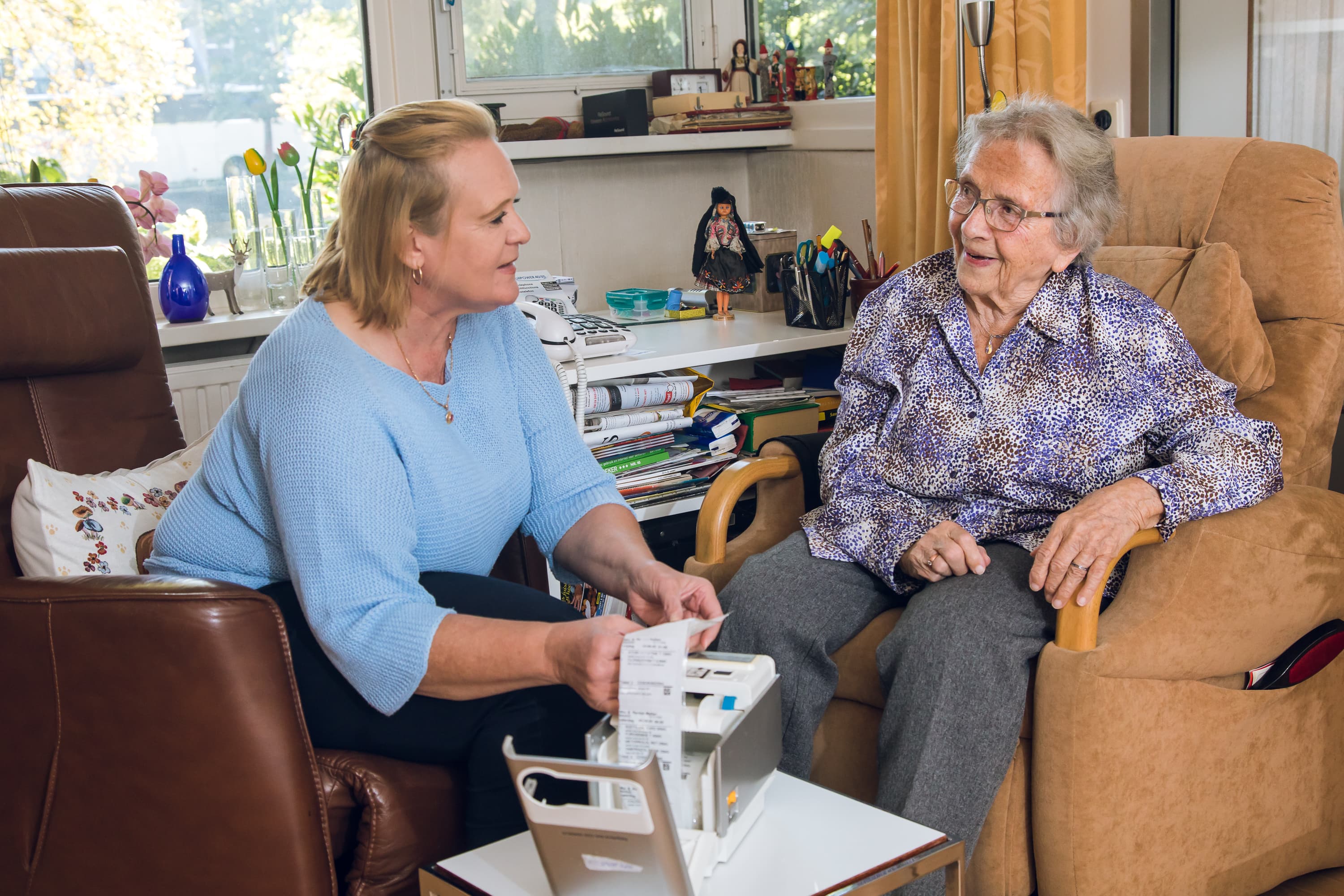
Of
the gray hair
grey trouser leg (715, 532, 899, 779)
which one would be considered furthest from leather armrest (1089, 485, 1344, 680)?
the gray hair

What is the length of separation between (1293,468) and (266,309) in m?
2.09

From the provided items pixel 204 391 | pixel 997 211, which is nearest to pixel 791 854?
pixel 997 211

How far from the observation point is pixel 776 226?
3.34m

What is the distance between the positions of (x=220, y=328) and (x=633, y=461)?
927 millimetres

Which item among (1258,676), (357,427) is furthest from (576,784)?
(1258,676)

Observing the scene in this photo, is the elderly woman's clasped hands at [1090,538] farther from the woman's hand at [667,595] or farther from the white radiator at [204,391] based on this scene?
the white radiator at [204,391]

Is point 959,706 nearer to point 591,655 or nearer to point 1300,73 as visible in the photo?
point 591,655

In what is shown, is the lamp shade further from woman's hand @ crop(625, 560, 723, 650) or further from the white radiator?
the white radiator

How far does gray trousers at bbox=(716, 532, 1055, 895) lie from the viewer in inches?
60.3

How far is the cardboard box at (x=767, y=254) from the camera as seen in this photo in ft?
9.45

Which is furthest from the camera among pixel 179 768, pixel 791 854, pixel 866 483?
pixel 866 483

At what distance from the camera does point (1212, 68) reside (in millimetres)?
2354

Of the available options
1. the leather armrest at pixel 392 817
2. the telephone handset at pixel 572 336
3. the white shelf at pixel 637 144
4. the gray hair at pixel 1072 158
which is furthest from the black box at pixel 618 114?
the leather armrest at pixel 392 817

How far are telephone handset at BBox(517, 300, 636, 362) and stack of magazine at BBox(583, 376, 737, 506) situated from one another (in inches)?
3.0
